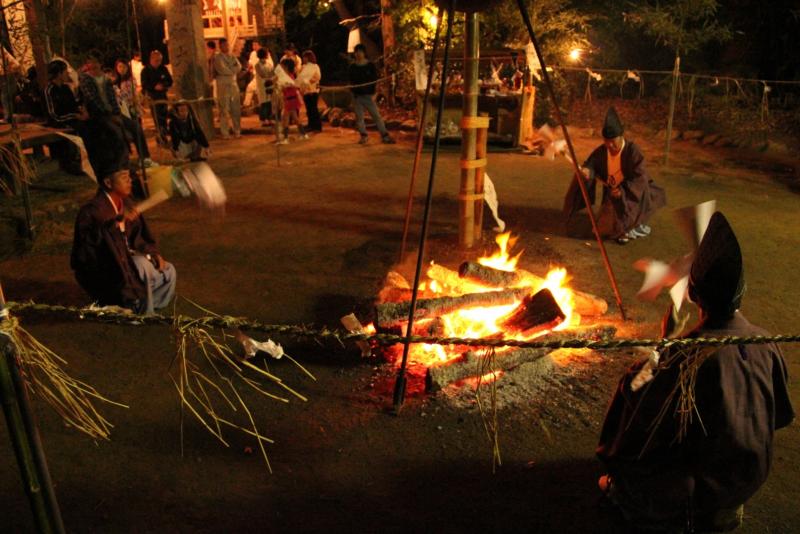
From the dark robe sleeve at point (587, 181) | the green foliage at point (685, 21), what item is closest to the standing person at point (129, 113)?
the dark robe sleeve at point (587, 181)

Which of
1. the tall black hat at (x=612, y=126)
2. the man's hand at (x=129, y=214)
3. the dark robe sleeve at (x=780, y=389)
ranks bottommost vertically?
the dark robe sleeve at (x=780, y=389)

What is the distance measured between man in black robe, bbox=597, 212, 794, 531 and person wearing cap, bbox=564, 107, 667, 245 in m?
4.55

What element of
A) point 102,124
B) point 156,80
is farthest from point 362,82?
point 102,124

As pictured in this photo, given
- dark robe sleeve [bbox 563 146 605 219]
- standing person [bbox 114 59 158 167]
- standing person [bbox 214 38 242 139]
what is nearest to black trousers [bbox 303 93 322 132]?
standing person [bbox 214 38 242 139]

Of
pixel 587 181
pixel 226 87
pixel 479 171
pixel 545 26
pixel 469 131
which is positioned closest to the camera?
pixel 469 131

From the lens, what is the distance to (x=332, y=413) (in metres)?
4.35

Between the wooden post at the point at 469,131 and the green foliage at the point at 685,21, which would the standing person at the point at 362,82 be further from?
the wooden post at the point at 469,131

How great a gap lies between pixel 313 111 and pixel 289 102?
0.90 metres

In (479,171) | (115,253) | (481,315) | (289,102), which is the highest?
(289,102)

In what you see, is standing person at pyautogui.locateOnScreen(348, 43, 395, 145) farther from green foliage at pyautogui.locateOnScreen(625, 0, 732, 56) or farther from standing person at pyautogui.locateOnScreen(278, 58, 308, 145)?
green foliage at pyautogui.locateOnScreen(625, 0, 732, 56)

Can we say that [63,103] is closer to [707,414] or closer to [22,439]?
[22,439]

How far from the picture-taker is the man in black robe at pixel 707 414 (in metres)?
2.75

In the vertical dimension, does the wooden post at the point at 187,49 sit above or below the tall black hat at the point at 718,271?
above

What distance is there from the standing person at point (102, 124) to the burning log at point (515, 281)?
6.32 meters
